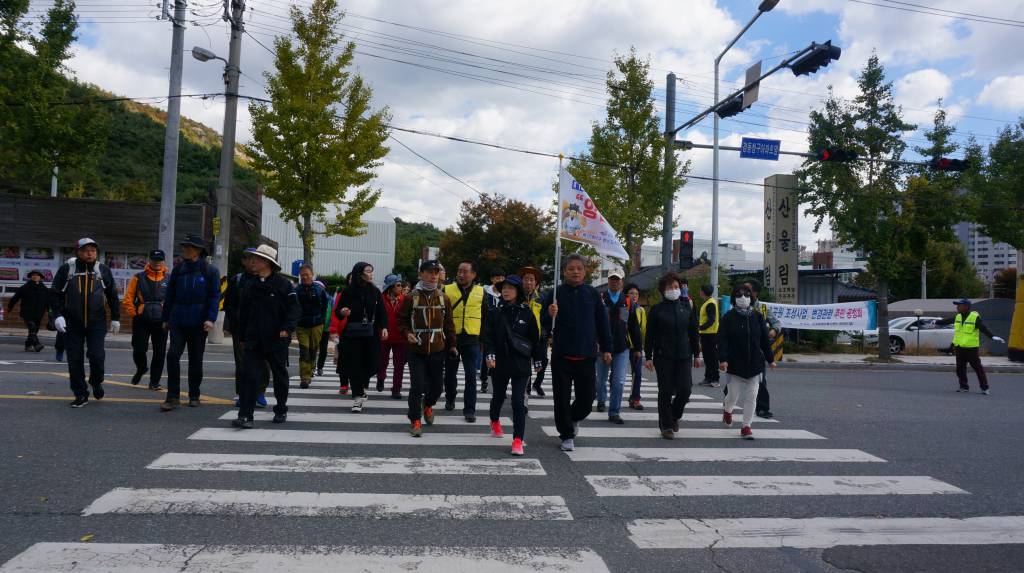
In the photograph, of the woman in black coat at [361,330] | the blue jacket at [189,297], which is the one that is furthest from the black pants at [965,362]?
the blue jacket at [189,297]

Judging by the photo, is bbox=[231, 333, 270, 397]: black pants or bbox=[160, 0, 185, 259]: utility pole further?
bbox=[160, 0, 185, 259]: utility pole

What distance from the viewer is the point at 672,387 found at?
24.7 feet

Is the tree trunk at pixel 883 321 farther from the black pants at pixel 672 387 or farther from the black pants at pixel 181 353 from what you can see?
the black pants at pixel 181 353

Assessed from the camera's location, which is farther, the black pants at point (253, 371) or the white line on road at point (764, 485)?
the black pants at point (253, 371)

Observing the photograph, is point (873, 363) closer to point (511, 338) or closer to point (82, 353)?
point (511, 338)

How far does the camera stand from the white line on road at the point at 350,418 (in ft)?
25.1

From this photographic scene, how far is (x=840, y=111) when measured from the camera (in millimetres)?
20688

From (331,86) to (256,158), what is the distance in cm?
309

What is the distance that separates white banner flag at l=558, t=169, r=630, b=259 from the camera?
12688 millimetres

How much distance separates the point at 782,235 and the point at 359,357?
17695 millimetres

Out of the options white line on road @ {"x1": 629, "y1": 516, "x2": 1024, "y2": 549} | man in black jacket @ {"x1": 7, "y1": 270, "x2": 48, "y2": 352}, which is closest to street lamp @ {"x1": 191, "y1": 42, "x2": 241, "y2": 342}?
man in black jacket @ {"x1": 7, "y1": 270, "x2": 48, "y2": 352}

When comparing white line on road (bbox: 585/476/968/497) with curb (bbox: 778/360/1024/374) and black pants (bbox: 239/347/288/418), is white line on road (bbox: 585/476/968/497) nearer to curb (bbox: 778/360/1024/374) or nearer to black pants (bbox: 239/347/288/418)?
black pants (bbox: 239/347/288/418)

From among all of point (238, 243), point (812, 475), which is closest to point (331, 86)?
point (238, 243)

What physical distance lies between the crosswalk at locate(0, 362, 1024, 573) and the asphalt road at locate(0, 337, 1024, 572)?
2 cm
